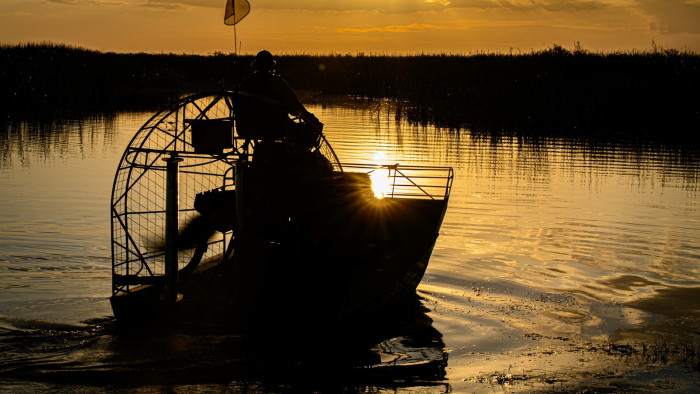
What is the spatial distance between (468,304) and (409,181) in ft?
13.1

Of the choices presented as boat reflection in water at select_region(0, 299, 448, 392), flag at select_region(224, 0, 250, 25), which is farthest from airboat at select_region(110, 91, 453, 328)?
flag at select_region(224, 0, 250, 25)

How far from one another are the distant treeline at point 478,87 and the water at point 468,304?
1400cm

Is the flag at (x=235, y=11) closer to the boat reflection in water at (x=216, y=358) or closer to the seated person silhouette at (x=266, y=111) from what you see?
the seated person silhouette at (x=266, y=111)

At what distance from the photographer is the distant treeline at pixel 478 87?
36.0m

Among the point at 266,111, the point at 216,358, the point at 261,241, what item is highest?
the point at 266,111

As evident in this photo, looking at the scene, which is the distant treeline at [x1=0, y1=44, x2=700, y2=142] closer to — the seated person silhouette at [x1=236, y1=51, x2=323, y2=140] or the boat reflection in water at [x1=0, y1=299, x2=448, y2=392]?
the seated person silhouette at [x1=236, y1=51, x2=323, y2=140]

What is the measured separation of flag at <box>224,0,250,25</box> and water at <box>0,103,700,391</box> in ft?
13.0

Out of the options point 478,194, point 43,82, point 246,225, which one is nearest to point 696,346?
point 246,225

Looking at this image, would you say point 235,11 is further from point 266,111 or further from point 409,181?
point 409,181

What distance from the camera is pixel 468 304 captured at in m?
11.1

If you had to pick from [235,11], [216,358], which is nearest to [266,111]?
[235,11]

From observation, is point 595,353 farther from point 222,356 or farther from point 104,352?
point 104,352

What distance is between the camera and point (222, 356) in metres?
8.58

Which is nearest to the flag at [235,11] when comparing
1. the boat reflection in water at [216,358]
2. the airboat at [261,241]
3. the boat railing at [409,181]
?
the airboat at [261,241]
